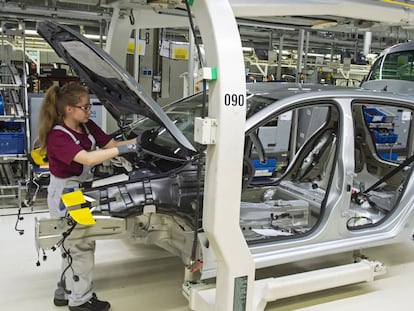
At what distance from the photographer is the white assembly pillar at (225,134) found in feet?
7.42

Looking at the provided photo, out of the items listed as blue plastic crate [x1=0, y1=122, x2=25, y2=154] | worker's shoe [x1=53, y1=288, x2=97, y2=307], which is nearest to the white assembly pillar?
worker's shoe [x1=53, y1=288, x2=97, y2=307]

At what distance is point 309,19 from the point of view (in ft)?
12.6

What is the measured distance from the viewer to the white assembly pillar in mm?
2262

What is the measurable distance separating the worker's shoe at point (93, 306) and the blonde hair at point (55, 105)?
1.09m

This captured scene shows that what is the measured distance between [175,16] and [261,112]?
1658 millimetres

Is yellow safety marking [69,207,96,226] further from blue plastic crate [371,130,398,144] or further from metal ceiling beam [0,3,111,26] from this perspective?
blue plastic crate [371,130,398,144]

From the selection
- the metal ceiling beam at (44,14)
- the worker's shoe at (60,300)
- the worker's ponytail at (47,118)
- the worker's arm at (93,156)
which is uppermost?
the metal ceiling beam at (44,14)

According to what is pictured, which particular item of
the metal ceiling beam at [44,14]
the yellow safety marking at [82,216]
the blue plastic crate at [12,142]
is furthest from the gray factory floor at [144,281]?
the metal ceiling beam at [44,14]

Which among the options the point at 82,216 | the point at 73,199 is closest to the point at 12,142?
the point at 73,199

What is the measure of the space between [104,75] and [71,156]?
0.63 metres

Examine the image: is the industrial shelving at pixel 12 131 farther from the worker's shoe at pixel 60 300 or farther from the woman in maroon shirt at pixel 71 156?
the woman in maroon shirt at pixel 71 156

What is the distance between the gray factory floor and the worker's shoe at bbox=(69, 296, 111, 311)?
0.31 ft

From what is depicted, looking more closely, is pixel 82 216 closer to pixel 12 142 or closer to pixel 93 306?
pixel 93 306

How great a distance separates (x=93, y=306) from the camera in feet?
9.95
